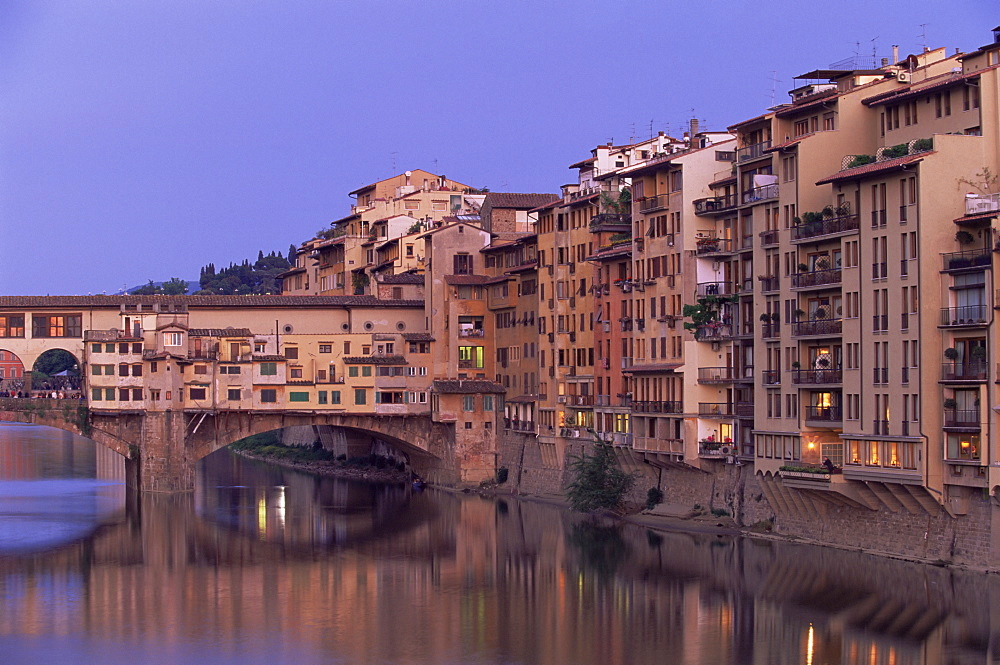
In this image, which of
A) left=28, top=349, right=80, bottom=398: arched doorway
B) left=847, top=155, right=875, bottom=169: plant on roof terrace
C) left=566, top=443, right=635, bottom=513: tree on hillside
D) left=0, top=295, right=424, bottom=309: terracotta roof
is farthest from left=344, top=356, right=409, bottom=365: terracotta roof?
left=28, top=349, right=80, bottom=398: arched doorway

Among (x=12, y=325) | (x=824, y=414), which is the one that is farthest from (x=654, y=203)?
(x=12, y=325)

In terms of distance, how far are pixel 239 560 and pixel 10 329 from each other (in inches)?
1102

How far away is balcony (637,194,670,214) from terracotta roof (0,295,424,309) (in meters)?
22.1

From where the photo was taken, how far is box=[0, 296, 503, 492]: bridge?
3152 inches

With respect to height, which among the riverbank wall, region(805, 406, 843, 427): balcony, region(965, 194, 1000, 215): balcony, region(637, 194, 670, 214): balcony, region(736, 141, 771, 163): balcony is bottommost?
the riverbank wall

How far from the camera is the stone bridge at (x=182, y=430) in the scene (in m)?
80.0

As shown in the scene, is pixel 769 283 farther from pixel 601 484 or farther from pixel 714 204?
pixel 601 484

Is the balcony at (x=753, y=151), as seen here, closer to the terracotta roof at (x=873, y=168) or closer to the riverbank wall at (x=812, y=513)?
the terracotta roof at (x=873, y=168)

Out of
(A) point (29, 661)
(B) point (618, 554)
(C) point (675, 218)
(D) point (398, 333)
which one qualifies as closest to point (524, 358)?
(D) point (398, 333)

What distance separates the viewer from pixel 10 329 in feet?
272

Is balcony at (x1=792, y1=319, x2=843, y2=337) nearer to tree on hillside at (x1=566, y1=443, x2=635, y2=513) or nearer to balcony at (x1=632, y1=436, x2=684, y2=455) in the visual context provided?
balcony at (x1=632, y1=436, x2=684, y2=455)

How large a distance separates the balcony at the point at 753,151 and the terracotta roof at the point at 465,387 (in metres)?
25.6

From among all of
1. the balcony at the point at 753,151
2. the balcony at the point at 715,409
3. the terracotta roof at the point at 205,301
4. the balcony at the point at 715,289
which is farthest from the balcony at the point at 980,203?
the terracotta roof at the point at 205,301

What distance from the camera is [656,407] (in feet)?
217
